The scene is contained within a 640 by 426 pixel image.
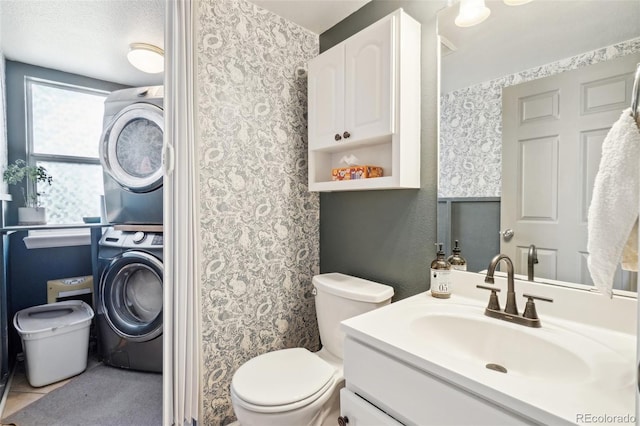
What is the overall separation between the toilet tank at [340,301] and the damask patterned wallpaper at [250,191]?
320 mm

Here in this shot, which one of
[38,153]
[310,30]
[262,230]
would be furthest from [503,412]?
[38,153]

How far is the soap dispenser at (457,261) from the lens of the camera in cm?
128

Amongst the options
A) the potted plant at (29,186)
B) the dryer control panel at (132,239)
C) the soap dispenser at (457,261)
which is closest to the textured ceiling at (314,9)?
the soap dispenser at (457,261)

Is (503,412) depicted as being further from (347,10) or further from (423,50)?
(347,10)

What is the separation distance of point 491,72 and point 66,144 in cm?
327

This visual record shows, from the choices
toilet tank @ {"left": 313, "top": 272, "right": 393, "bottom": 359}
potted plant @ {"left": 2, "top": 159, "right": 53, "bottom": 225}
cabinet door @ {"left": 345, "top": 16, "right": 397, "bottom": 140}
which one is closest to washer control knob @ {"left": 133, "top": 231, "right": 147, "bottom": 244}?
potted plant @ {"left": 2, "top": 159, "right": 53, "bottom": 225}

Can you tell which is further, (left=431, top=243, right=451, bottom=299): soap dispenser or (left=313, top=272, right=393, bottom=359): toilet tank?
(left=313, top=272, right=393, bottom=359): toilet tank

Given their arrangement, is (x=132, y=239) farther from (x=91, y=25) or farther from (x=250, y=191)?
(x=91, y=25)

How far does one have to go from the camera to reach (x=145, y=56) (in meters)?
2.12

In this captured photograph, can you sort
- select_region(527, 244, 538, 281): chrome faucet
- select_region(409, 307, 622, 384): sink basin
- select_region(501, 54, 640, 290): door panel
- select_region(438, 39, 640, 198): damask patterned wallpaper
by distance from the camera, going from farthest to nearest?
1. select_region(438, 39, 640, 198): damask patterned wallpaper
2. select_region(527, 244, 538, 281): chrome faucet
3. select_region(501, 54, 640, 290): door panel
4. select_region(409, 307, 622, 384): sink basin

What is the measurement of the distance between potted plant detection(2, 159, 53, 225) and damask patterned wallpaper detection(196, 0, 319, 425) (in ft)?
5.67

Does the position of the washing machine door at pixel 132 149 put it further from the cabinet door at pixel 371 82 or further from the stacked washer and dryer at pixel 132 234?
the cabinet door at pixel 371 82

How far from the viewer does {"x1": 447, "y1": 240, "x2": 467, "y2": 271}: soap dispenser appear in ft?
4.21

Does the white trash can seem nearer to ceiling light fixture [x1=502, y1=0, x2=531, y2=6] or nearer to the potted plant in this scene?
the potted plant
